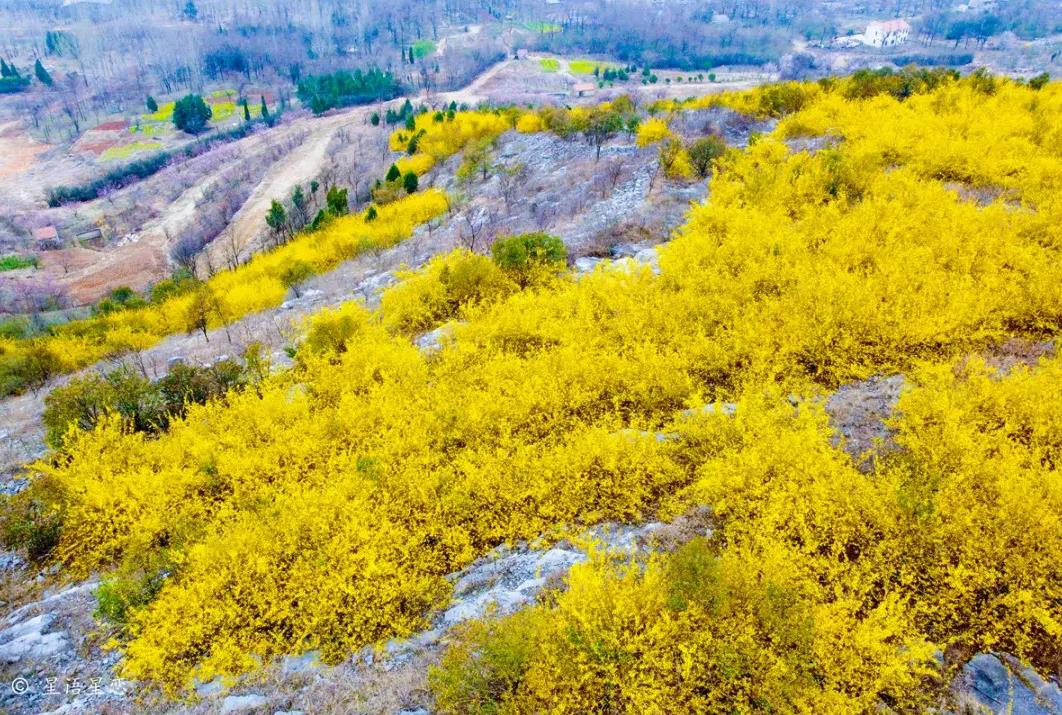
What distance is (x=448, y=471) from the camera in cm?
917

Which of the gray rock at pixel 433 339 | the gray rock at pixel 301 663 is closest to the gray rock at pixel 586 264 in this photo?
the gray rock at pixel 433 339

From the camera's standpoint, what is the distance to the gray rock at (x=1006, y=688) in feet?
18.0

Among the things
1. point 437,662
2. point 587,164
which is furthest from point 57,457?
point 587,164

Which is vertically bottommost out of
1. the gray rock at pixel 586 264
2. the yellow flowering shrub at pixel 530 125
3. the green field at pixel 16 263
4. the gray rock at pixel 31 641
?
the green field at pixel 16 263

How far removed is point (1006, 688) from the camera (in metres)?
5.66

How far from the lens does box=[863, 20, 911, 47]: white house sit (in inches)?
5010

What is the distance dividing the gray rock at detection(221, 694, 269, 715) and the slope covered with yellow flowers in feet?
1.46

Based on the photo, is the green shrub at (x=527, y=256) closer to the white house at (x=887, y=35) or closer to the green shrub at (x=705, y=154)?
the green shrub at (x=705, y=154)

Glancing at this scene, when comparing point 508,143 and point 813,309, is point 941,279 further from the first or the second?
point 508,143

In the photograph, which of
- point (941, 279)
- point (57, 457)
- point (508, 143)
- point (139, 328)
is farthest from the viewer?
point (508, 143)

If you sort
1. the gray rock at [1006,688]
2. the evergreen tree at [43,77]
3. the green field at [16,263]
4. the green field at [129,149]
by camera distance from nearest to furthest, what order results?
1. the gray rock at [1006,688]
2. the green field at [16,263]
3. the green field at [129,149]
4. the evergreen tree at [43,77]

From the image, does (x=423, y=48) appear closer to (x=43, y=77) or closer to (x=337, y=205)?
(x=43, y=77)

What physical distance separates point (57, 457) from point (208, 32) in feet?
529

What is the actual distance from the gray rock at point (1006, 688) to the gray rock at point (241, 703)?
7454mm
